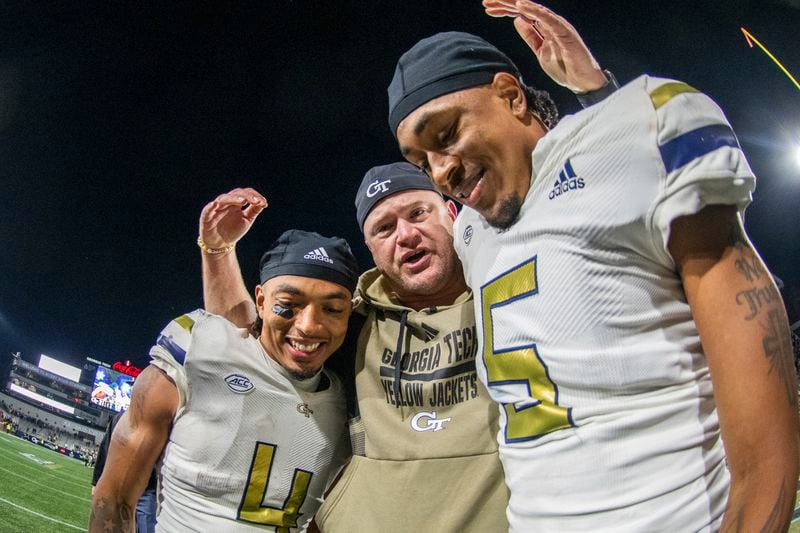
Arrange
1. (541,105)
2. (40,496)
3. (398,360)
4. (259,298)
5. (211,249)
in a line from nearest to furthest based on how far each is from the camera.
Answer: (541,105) → (398,360) → (259,298) → (211,249) → (40,496)

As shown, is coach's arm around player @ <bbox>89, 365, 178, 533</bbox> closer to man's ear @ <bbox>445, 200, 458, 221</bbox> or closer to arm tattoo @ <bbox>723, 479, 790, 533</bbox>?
man's ear @ <bbox>445, 200, 458, 221</bbox>

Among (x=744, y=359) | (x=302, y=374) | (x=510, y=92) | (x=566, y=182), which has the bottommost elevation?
(x=302, y=374)

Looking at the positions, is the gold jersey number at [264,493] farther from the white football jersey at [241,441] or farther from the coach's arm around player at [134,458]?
the coach's arm around player at [134,458]

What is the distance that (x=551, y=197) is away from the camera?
4.20 feet

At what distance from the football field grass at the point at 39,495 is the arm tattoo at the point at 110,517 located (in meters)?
12.9

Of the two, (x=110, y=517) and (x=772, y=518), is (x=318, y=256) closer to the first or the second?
(x=110, y=517)

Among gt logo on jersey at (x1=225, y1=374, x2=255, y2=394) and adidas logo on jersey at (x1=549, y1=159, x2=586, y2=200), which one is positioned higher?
adidas logo on jersey at (x1=549, y1=159, x2=586, y2=200)

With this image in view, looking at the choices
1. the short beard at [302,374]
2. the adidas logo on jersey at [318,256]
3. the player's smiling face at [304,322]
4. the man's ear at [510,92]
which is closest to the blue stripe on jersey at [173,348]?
the player's smiling face at [304,322]

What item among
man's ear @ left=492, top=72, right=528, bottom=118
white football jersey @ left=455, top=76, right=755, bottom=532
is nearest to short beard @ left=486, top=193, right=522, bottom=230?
white football jersey @ left=455, top=76, right=755, bottom=532

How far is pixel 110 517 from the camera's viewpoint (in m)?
2.41

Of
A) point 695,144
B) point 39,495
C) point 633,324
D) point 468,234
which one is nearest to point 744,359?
point 633,324

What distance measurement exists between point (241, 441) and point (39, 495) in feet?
64.7

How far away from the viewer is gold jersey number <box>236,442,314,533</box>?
2213 mm

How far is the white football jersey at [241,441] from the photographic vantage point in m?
2.22
